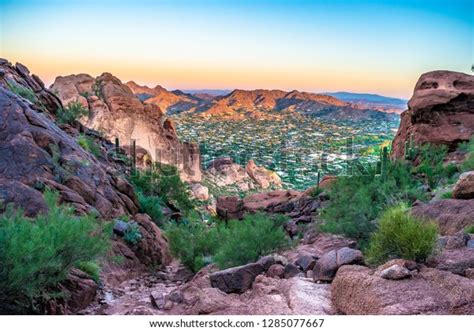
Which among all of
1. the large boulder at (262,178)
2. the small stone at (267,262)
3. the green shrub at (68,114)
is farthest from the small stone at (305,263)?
the large boulder at (262,178)

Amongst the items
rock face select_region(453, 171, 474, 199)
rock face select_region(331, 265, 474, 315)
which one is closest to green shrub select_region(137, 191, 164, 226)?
rock face select_region(453, 171, 474, 199)

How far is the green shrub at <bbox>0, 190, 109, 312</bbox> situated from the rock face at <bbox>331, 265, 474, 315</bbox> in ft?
8.22

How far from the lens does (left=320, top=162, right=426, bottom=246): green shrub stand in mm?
7332

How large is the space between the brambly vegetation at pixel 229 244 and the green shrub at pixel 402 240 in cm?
262

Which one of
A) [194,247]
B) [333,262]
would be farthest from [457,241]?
[194,247]

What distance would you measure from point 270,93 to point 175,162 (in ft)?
51.5

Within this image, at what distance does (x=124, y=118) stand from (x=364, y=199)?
1837 centimetres

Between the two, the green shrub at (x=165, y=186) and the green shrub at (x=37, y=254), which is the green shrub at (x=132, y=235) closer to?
the green shrub at (x=37, y=254)

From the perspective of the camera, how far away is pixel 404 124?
60.1 feet

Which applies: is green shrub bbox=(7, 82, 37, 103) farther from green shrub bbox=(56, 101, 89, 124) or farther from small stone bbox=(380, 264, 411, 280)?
small stone bbox=(380, 264, 411, 280)

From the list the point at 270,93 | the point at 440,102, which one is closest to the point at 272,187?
the point at 440,102

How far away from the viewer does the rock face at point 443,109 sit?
16.2m

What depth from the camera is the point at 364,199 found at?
8.14 meters

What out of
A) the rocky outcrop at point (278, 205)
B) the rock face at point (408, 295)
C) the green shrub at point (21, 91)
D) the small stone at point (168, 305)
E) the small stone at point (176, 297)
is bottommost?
the rocky outcrop at point (278, 205)
